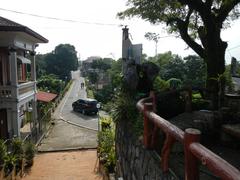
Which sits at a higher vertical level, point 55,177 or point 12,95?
point 12,95

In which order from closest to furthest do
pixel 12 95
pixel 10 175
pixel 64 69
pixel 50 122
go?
pixel 10 175 → pixel 12 95 → pixel 50 122 → pixel 64 69

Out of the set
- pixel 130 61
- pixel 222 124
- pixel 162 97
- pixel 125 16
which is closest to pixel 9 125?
pixel 125 16

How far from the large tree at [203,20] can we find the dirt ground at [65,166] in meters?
5.60

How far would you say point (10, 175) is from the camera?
453 inches

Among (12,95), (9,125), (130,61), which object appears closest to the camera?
(130,61)

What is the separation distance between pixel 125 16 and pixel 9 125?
9.05 meters

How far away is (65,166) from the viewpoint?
44.9 feet

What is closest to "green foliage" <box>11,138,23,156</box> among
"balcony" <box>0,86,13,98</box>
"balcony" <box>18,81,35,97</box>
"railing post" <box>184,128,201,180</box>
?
"balcony" <box>0,86,13,98</box>

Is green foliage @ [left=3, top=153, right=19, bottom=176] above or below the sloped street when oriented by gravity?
above

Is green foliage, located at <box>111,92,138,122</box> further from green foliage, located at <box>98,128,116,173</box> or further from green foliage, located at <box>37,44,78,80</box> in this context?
green foliage, located at <box>37,44,78,80</box>

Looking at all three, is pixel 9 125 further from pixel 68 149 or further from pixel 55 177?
pixel 55 177

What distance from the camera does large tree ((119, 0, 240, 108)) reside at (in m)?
8.66

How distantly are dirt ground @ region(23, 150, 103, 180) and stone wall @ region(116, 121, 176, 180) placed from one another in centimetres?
501

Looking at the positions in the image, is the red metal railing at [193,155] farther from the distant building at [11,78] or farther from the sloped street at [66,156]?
the distant building at [11,78]
